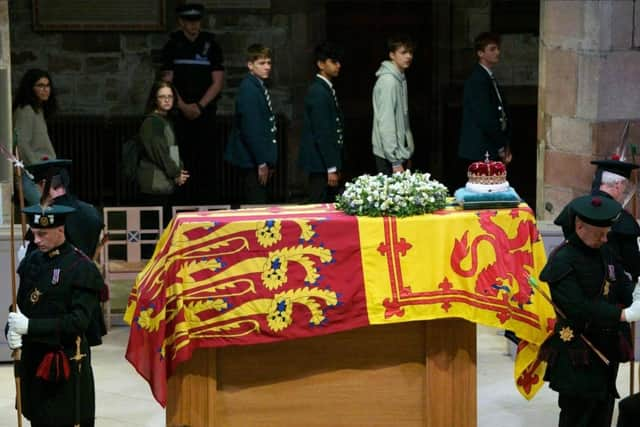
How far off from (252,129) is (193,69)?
135 cm

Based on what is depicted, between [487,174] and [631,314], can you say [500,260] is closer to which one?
[487,174]

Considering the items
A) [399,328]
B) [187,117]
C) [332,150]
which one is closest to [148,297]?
[399,328]

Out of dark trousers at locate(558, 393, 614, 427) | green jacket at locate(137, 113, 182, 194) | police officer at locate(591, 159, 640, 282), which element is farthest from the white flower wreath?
green jacket at locate(137, 113, 182, 194)

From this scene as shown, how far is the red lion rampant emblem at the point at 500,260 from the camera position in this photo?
352 inches

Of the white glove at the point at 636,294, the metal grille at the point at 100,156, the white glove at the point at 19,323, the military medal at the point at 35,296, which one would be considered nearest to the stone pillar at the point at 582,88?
the white glove at the point at 636,294

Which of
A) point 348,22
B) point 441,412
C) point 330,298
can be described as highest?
point 348,22

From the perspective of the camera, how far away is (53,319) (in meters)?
8.16

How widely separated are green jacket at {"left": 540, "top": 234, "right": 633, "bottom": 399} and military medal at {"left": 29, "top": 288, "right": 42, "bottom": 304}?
2606 millimetres

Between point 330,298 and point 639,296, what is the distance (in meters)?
1.71

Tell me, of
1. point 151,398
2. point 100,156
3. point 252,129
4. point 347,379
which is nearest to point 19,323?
point 347,379

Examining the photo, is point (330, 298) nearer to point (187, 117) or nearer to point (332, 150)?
point (332, 150)

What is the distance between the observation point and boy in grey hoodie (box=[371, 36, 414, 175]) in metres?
12.8

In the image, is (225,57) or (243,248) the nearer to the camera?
(243,248)

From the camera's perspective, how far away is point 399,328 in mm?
9078
